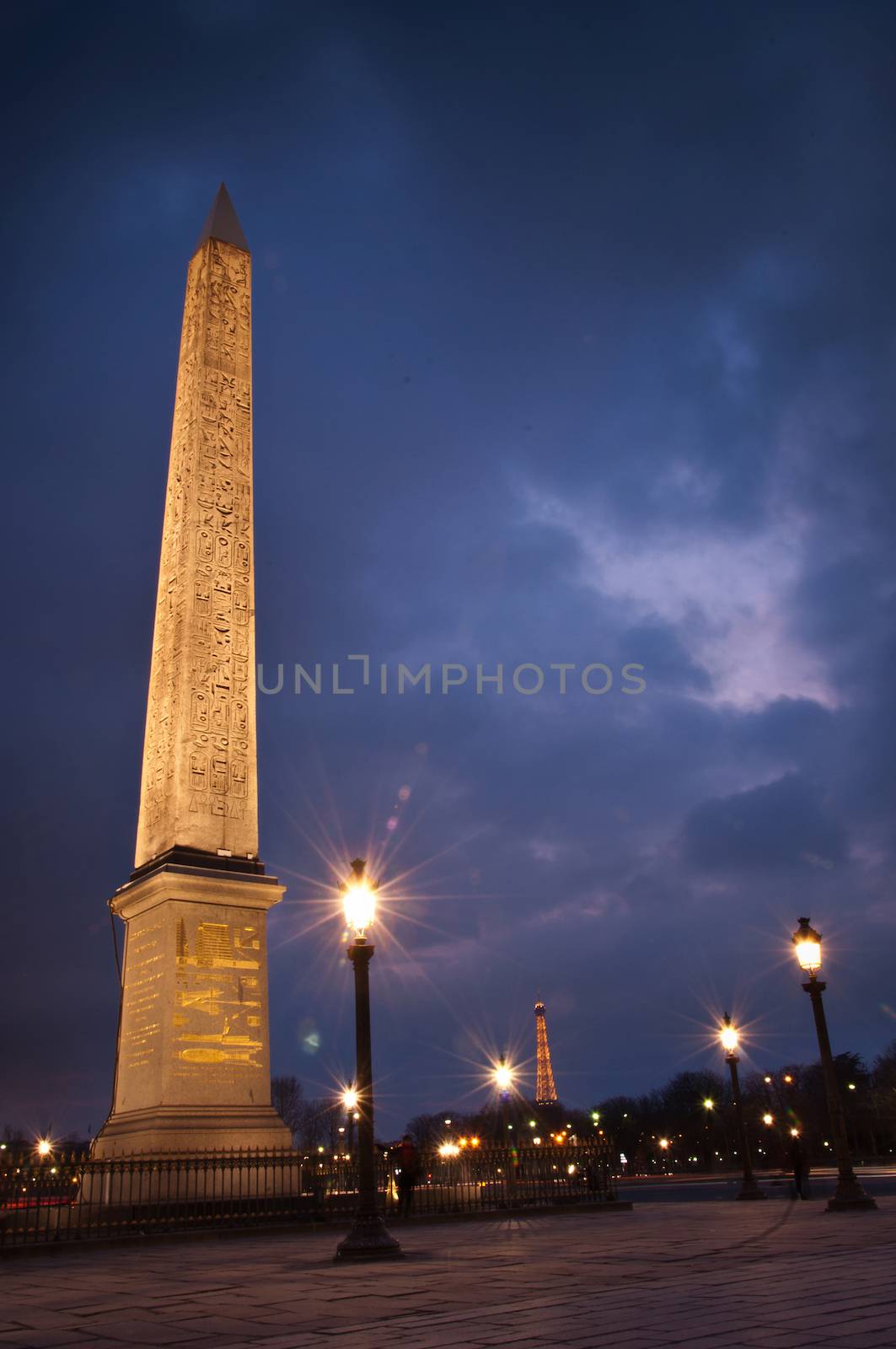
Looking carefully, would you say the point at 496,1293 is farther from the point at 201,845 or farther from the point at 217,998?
the point at 201,845

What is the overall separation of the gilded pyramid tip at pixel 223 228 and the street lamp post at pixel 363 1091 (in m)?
18.9

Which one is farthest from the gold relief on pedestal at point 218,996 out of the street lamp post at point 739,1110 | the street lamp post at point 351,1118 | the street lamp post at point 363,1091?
the street lamp post at point 739,1110

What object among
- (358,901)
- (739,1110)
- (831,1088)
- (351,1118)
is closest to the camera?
(358,901)

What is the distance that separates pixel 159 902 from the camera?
20.2m

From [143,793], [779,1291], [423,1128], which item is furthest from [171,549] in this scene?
[423,1128]

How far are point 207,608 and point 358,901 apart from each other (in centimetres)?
1039

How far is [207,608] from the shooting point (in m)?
22.6

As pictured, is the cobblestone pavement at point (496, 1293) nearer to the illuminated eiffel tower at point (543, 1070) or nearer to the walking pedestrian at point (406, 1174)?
the walking pedestrian at point (406, 1174)

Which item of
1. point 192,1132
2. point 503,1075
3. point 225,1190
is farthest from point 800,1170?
point 503,1075

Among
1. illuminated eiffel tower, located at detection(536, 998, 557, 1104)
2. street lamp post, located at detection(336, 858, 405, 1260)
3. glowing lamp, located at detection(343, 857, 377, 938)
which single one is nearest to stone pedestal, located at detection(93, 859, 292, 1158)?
street lamp post, located at detection(336, 858, 405, 1260)

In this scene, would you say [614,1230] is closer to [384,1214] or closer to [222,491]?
[384,1214]

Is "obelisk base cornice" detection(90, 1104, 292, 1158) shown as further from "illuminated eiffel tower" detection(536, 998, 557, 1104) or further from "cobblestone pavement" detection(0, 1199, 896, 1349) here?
"illuminated eiffel tower" detection(536, 998, 557, 1104)

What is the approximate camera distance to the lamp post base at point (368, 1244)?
1200 cm

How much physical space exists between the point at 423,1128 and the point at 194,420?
428 feet
